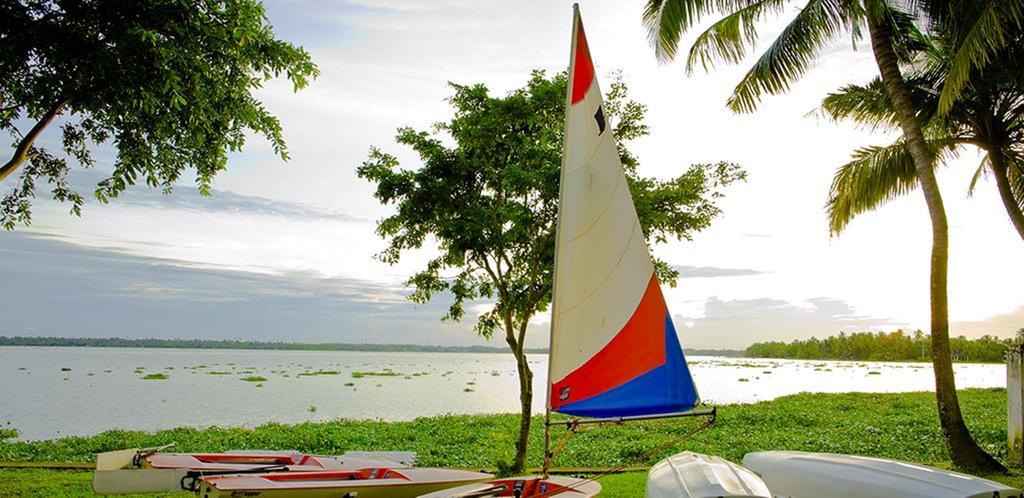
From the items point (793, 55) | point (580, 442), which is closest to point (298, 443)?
point (580, 442)

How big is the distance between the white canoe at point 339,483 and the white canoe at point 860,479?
10.9ft

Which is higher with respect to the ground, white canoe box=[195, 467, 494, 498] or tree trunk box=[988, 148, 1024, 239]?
tree trunk box=[988, 148, 1024, 239]

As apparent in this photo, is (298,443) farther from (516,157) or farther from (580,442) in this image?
(516,157)

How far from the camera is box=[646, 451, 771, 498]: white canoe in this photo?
5121mm

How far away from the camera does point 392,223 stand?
35.7 ft

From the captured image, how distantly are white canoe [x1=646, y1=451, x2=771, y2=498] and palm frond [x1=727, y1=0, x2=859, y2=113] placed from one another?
806 cm

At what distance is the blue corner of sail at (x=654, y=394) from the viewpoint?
5707mm

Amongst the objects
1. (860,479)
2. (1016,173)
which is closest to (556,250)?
(860,479)

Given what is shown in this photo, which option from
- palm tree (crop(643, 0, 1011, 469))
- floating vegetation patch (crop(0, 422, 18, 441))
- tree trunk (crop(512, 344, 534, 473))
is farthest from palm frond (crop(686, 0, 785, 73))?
floating vegetation patch (crop(0, 422, 18, 441))

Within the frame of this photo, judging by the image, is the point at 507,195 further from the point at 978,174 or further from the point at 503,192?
the point at 978,174

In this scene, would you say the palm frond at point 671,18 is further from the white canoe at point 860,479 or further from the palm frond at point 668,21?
the white canoe at point 860,479

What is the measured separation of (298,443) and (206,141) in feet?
26.9

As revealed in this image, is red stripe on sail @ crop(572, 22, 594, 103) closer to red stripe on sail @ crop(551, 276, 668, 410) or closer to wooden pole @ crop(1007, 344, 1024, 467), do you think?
red stripe on sail @ crop(551, 276, 668, 410)

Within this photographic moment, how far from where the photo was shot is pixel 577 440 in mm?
16047
